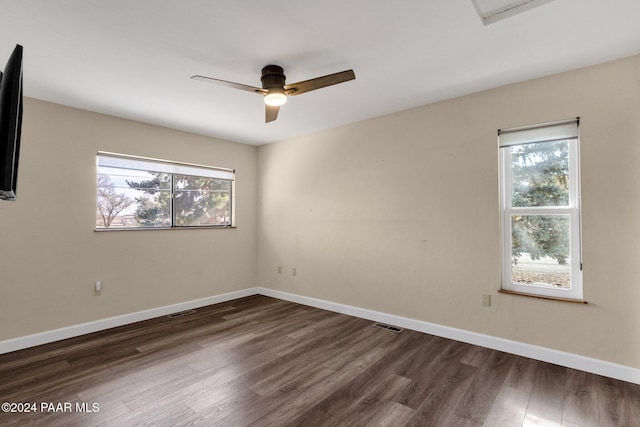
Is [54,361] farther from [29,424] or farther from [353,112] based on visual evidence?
[353,112]

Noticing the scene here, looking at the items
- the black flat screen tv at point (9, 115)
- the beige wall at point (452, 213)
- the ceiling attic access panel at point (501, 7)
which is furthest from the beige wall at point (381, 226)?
the black flat screen tv at point (9, 115)

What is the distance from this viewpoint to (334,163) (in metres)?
4.20

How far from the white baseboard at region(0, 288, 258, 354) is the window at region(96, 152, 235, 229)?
1064 millimetres

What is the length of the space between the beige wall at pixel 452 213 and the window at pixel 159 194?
779mm

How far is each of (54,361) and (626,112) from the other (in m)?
5.15

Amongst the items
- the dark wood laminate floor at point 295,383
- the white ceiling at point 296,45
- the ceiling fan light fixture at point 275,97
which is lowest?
the dark wood laminate floor at point 295,383

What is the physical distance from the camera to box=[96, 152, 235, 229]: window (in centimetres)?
364

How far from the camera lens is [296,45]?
2.18 meters

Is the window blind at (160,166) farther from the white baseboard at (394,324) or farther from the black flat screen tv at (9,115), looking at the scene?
the black flat screen tv at (9,115)

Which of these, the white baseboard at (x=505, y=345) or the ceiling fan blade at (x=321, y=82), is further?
the white baseboard at (x=505, y=345)

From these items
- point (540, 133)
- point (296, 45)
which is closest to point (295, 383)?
point (296, 45)

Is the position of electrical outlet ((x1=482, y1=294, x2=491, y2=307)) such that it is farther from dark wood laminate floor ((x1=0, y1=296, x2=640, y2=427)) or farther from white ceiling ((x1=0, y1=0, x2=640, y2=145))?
white ceiling ((x1=0, y1=0, x2=640, y2=145))

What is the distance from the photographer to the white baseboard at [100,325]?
9.71 feet

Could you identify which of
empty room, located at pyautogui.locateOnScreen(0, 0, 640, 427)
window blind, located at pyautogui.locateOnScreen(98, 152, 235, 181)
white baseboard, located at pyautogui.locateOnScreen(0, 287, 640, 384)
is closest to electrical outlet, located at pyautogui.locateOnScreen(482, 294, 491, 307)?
empty room, located at pyautogui.locateOnScreen(0, 0, 640, 427)
